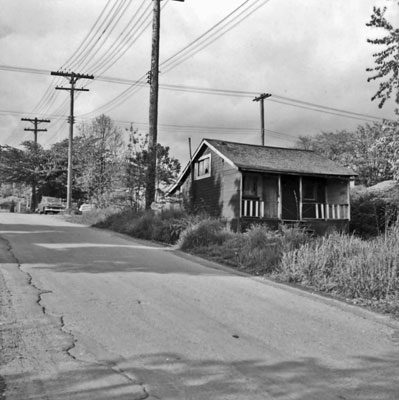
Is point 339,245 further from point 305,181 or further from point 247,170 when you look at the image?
point 305,181

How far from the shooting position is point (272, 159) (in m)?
25.5

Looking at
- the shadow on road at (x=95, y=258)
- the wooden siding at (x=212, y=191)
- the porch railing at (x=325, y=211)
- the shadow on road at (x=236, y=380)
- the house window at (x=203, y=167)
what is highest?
the house window at (x=203, y=167)

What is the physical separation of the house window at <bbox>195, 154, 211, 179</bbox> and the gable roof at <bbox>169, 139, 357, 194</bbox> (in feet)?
1.57

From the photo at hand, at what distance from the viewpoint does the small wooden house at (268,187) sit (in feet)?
77.2

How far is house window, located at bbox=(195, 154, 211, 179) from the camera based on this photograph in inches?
1038

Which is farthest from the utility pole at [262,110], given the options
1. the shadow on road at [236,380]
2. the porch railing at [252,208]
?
the shadow on road at [236,380]

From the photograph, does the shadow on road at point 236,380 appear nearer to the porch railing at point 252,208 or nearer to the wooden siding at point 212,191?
the porch railing at point 252,208

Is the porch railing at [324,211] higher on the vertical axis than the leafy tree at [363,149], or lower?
lower

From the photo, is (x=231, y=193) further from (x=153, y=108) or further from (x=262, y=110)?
(x=262, y=110)

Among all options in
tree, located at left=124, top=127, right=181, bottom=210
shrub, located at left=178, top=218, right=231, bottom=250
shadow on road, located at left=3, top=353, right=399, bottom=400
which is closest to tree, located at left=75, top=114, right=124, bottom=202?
tree, located at left=124, top=127, right=181, bottom=210

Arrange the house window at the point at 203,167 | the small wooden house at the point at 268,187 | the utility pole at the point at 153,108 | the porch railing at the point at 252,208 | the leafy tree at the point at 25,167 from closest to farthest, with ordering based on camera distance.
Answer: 1. the utility pole at the point at 153,108
2. the porch railing at the point at 252,208
3. the small wooden house at the point at 268,187
4. the house window at the point at 203,167
5. the leafy tree at the point at 25,167

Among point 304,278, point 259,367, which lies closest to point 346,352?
point 259,367

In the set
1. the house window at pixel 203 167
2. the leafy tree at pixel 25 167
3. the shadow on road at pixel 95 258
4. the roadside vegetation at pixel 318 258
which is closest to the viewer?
the roadside vegetation at pixel 318 258

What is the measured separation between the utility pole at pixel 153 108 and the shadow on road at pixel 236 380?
1793 centimetres
